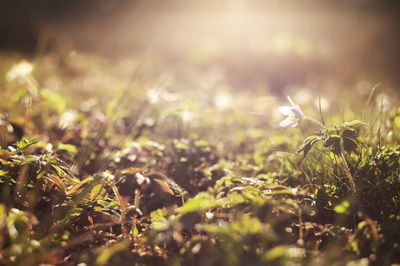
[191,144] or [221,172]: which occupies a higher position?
[191,144]

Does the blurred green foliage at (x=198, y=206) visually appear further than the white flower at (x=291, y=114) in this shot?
No

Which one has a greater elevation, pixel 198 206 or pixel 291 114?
pixel 291 114

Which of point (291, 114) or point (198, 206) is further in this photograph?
point (291, 114)

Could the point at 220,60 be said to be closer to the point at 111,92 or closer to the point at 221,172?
the point at 111,92

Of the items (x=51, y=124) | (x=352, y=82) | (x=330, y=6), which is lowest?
(x=352, y=82)

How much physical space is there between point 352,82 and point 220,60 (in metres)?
3.20

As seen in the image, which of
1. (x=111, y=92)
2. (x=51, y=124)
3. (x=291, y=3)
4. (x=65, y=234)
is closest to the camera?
(x=65, y=234)

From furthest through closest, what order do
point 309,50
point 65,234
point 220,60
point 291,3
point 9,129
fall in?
point 291,3, point 220,60, point 309,50, point 9,129, point 65,234

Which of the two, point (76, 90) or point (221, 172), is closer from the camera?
point (221, 172)

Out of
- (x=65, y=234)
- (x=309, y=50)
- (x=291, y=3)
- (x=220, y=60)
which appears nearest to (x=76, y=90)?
(x=65, y=234)

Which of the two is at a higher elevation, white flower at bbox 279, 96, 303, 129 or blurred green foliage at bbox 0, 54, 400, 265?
white flower at bbox 279, 96, 303, 129

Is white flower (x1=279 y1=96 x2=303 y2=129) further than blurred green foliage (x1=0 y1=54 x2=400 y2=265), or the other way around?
white flower (x1=279 y1=96 x2=303 y2=129)

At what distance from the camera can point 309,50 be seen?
264 inches

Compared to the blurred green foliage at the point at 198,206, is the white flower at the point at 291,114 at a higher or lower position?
higher
